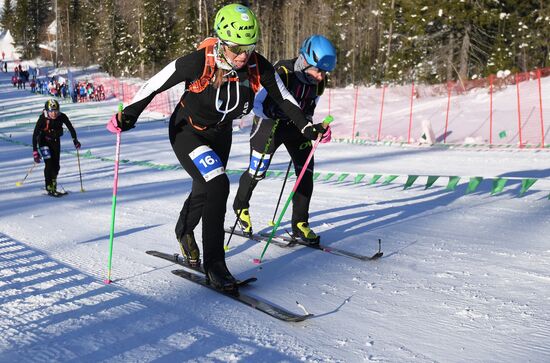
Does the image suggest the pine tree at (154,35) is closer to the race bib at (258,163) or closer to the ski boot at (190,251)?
the race bib at (258,163)

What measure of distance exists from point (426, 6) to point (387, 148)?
42.8ft

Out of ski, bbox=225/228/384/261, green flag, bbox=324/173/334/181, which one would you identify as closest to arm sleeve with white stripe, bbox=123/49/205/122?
ski, bbox=225/228/384/261

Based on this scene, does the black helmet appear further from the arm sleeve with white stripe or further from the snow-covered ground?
the arm sleeve with white stripe

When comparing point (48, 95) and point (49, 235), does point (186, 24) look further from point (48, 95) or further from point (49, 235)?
point (49, 235)

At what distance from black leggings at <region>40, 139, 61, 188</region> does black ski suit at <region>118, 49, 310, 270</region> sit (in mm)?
6377

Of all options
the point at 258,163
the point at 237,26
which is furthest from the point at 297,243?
the point at 237,26

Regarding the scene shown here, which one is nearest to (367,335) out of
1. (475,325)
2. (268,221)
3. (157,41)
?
(475,325)

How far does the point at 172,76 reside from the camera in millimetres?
3855

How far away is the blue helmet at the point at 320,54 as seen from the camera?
495 cm

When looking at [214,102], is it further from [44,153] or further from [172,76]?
[44,153]

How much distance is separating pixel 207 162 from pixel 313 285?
123cm

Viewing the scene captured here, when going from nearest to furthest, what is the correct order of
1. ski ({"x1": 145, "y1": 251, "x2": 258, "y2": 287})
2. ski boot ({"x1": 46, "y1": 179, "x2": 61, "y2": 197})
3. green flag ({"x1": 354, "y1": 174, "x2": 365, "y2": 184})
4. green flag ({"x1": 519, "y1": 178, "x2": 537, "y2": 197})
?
1. ski ({"x1": 145, "y1": 251, "x2": 258, "y2": 287})
2. green flag ({"x1": 519, "y1": 178, "x2": 537, "y2": 197})
3. ski boot ({"x1": 46, "y1": 179, "x2": 61, "y2": 197})
4. green flag ({"x1": 354, "y1": 174, "x2": 365, "y2": 184})

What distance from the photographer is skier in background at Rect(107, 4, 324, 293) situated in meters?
3.71

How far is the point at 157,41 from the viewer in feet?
175
